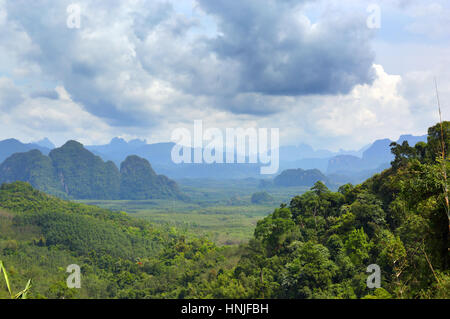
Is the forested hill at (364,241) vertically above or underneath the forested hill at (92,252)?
above

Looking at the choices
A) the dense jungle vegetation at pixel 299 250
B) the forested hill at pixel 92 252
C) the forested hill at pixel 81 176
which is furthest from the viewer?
the forested hill at pixel 81 176

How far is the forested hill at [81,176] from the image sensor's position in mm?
162625

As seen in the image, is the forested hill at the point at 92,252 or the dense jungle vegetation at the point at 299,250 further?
the forested hill at the point at 92,252

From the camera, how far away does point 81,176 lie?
177375mm

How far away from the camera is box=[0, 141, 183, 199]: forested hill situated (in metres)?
163

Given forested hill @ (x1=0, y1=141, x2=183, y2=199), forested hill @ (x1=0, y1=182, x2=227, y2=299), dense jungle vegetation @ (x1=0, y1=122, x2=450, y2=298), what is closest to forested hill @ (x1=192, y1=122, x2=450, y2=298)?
dense jungle vegetation @ (x1=0, y1=122, x2=450, y2=298)

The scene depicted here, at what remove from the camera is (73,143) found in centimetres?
18375

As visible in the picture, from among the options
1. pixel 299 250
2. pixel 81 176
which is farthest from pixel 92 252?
pixel 81 176

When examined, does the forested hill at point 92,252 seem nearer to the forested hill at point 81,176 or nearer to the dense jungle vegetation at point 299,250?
the dense jungle vegetation at point 299,250

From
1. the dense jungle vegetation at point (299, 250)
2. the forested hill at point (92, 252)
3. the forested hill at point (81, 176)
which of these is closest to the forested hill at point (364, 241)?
the dense jungle vegetation at point (299, 250)

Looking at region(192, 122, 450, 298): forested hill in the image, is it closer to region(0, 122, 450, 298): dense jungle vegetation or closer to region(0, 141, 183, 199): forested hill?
region(0, 122, 450, 298): dense jungle vegetation

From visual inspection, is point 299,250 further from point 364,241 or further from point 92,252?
point 92,252
